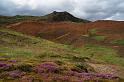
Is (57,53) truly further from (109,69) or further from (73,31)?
(73,31)

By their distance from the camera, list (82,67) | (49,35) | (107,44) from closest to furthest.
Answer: (82,67) < (107,44) < (49,35)

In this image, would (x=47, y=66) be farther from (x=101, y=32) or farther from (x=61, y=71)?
(x=101, y=32)

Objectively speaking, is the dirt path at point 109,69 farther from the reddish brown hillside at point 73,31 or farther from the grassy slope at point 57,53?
the reddish brown hillside at point 73,31

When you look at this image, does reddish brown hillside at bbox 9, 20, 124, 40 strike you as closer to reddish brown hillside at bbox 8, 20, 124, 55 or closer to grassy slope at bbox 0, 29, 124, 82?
reddish brown hillside at bbox 8, 20, 124, 55

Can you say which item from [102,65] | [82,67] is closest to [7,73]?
[82,67]

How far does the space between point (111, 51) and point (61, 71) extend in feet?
104

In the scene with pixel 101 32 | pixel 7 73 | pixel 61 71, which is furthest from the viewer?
pixel 101 32

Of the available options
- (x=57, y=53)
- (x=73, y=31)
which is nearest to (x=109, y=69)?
(x=57, y=53)

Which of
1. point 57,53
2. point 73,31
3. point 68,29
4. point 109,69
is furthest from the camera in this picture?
point 68,29

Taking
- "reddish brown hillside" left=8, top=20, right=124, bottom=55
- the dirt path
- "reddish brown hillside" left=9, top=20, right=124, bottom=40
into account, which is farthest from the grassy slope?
"reddish brown hillside" left=9, top=20, right=124, bottom=40

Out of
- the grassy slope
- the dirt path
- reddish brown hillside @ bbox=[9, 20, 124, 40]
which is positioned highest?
reddish brown hillside @ bbox=[9, 20, 124, 40]

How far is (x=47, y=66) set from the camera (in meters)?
29.6

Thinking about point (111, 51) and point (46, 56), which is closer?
point (46, 56)

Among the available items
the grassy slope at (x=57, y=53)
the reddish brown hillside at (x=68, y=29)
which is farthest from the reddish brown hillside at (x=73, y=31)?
the grassy slope at (x=57, y=53)
